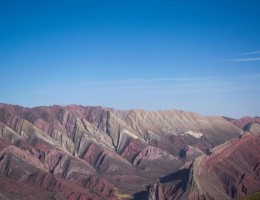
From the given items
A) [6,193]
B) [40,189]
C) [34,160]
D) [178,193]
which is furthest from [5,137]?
[178,193]

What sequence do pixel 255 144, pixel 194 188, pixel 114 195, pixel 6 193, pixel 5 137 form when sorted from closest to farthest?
1. pixel 6 193
2. pixel 194 188
3. pixel 114 195
4. pixel 255 144
5. pixel 5 137

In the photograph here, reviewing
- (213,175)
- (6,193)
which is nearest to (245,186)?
(213,175)

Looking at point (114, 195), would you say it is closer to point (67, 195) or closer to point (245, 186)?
point (67, 195)

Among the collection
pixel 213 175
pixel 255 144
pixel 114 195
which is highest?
pixel 255 144

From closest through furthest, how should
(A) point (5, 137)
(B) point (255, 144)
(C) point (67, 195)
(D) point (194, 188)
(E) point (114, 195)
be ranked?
(D) point (194, 188), (C) point (67, 195), (E) point (114, 195), (B) point (255, 144), (A) point (5, 137)

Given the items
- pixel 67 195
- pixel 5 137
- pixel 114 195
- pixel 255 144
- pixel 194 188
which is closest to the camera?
pixel 194 188

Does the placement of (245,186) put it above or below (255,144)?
below

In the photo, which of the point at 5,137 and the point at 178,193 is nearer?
the point at 178,193

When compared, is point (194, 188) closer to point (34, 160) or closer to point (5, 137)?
point (34, 160)

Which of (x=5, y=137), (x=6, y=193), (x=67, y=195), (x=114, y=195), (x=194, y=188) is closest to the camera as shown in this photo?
(x=6, y=193)
